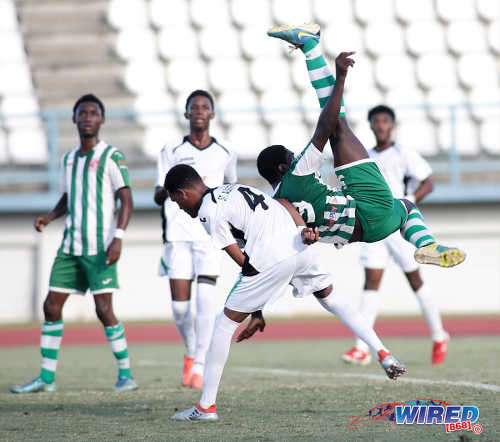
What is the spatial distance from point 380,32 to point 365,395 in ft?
53.3

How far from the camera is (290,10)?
71.2ft

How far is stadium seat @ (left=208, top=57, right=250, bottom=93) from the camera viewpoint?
2097 cm

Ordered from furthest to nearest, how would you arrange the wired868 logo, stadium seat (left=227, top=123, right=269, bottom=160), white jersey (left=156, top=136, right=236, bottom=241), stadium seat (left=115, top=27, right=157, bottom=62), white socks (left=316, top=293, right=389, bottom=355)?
stadium seat (left=115, top=27, right=157, bottom=62) → stadium seat (left=227, top=123, right=269, bottom=160) → white jersey (left=156, top=136, right=236, bottom=241) → white socks (left=316, top=293, right=389, bottom=355) → the wired868 logo

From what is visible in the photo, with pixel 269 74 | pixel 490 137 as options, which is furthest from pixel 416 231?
pixel 269 74

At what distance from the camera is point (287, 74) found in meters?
21.0

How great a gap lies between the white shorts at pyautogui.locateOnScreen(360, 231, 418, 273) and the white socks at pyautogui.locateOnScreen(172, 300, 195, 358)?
204cm

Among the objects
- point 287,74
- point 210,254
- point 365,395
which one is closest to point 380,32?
point 287,74

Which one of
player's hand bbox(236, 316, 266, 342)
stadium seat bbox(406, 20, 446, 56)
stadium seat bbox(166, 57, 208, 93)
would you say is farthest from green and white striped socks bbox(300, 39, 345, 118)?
stadium seat bbox(406, 20, 446, 56)

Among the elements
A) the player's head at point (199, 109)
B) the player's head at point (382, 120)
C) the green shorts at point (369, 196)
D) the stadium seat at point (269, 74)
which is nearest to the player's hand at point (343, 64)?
the green shorts at point (369, 196)

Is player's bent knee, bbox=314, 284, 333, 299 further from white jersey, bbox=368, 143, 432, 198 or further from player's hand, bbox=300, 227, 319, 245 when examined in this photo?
white jersey, bbox=368, 143, 432, 198

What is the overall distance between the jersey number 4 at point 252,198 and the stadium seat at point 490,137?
13.4 metres

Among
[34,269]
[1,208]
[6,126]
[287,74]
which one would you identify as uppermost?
[287,74]

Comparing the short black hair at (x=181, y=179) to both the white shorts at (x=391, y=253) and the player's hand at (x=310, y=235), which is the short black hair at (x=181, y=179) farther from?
the white shorts at (x=391, y=253)

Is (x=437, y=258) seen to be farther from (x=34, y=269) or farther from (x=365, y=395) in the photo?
(x=34, y=269)
